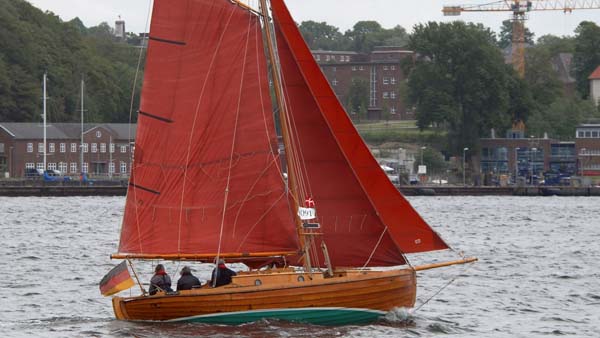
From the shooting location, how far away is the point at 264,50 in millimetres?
32656

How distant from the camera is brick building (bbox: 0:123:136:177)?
158 m

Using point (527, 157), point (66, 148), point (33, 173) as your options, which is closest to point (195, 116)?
point (33, 173)

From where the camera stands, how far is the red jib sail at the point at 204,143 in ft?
107

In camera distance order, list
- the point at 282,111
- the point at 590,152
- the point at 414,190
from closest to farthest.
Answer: the point at 282,111
the point at 414,190
the point at 590,152

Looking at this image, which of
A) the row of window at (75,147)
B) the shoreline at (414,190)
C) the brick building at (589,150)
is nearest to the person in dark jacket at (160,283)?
the shoreline at (414,190)

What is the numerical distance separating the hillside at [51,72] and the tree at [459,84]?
43098mm

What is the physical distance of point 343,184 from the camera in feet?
107

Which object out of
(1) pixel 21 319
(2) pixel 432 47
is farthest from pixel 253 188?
(2) pixel 432 47

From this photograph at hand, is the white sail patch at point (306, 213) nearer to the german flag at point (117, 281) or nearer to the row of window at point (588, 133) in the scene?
the german flag at point (117, 281)

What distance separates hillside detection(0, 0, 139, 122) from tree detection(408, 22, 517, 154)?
43098 millimetres

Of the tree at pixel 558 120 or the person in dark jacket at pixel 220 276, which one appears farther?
the tree at pixel 558 120

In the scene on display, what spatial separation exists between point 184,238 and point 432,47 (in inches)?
5174

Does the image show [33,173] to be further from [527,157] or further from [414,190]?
[527,157]

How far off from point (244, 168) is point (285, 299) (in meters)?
3.61
